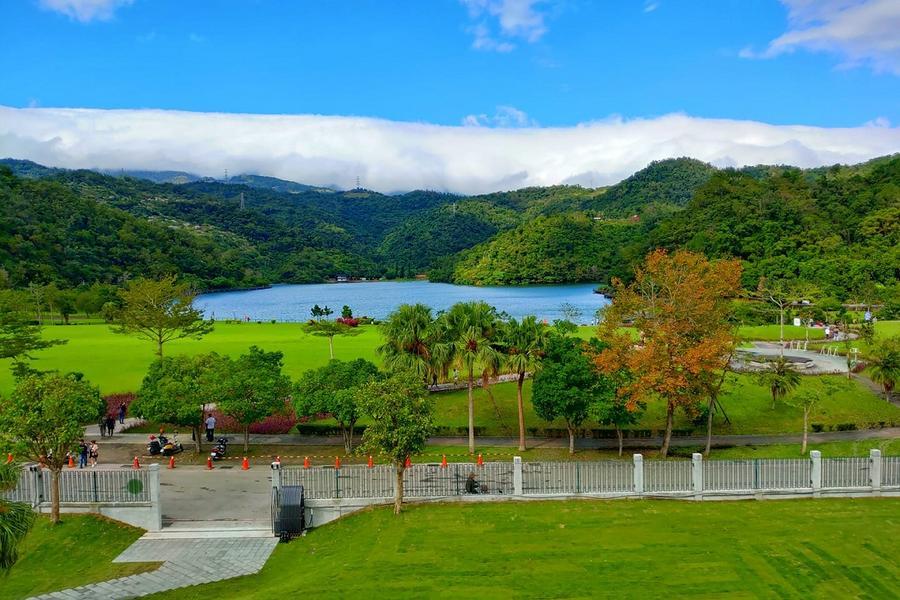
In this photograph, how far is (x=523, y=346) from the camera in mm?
26391

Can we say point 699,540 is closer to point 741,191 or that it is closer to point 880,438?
point 880,438

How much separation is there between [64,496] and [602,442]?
20.6 meters

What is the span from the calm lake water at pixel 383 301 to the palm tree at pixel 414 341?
61.6 metres

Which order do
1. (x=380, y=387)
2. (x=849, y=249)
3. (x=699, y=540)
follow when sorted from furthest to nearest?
1. (x=849, y=249)
2. (x=380, y=387)
3. (x=699, y=540)

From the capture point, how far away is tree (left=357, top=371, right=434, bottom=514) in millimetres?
17984

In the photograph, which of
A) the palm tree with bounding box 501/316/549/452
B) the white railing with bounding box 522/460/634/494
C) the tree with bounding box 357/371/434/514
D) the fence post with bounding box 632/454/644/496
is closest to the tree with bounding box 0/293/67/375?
the tree with bounding box 357/371/434/514

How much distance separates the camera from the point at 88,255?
139625 mm

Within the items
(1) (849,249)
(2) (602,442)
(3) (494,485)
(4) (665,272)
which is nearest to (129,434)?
(3) (494,485)

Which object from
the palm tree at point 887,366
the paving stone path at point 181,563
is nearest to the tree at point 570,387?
the paving stone path at point 181,563

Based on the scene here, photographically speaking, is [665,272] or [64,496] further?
[665,272]

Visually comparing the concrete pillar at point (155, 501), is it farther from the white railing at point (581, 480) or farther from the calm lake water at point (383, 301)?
the calm lake water at point (383, 301)

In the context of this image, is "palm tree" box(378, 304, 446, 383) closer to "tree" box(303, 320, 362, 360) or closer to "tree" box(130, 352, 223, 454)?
"tree" box(130, 352, 223, 454)

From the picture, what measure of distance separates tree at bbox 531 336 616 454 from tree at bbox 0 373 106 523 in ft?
54.0

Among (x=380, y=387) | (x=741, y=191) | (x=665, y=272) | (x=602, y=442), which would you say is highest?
(x=741, y=191)
